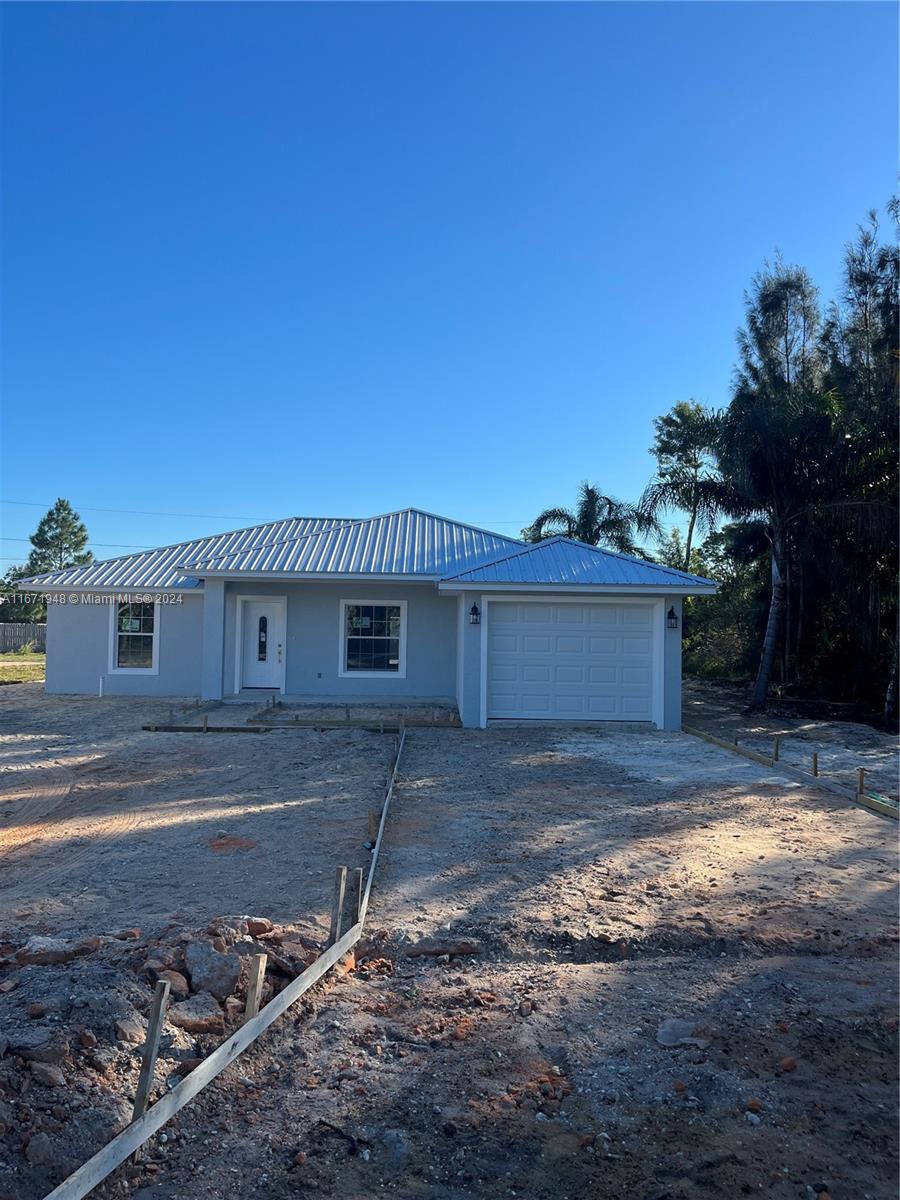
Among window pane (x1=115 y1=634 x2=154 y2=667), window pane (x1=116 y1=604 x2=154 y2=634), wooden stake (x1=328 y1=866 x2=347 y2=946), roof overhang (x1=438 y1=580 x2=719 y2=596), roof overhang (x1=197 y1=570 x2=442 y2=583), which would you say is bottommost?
wooden stake (x1=328 y1=866 x2=347 y2=946)

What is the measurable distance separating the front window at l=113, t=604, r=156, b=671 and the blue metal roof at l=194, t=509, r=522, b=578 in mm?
1727

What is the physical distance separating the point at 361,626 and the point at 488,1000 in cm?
1404

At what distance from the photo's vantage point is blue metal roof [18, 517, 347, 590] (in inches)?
722

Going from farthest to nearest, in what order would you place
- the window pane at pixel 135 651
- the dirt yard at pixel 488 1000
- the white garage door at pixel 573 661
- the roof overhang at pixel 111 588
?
the window pane at pixel 135 651 → the roof overhang at pixel 111 588 → the white garage door at pixel 573 661 → the dirt yard at pixel 488 1000

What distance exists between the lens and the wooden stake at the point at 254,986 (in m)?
3.87

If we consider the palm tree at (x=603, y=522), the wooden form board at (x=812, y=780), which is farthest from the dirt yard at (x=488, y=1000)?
the palm tree at (x=603, y=522)

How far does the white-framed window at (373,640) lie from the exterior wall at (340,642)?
10 centimetres

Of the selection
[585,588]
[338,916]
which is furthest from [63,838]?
[585,588]

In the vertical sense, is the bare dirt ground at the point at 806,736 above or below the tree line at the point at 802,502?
below

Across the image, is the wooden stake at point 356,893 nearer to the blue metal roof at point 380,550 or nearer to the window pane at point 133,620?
the blue metal roof at point 380,550

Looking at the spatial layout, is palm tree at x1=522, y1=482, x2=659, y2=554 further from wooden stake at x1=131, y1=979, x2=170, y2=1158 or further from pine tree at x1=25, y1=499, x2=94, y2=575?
pine tree at x1=25, y1=499, x2=94, y2=575

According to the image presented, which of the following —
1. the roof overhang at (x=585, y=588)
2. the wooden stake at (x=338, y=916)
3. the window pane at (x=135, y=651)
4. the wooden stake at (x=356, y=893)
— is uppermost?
the roof overhang at (x=585, y=588)

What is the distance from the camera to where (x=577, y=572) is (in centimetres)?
1503

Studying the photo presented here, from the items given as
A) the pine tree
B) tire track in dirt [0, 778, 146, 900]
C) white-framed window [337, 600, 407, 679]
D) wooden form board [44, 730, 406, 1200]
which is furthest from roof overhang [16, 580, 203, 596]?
the pine tree
